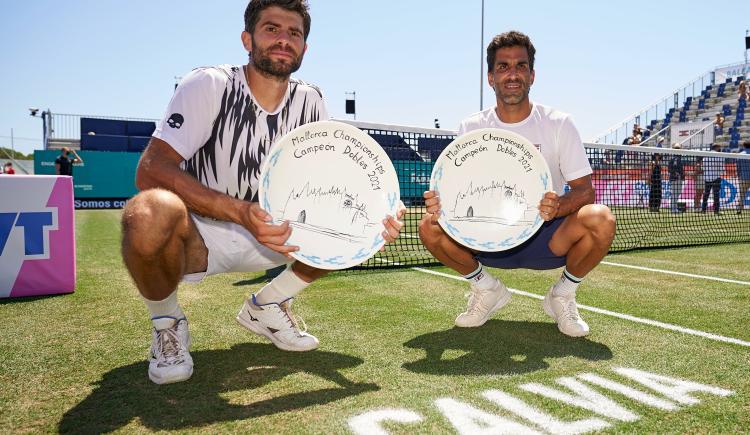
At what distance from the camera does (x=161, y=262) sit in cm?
267

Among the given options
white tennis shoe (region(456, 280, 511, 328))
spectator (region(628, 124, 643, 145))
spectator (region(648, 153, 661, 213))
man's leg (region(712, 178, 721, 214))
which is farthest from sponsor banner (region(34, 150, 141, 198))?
white tennis shoe (region(456, 280, 511, 328))

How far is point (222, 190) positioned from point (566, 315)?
2.26 m

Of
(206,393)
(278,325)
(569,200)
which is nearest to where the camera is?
(206,393)

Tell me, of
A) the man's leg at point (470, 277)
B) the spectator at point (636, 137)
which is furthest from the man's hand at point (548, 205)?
the spectator at point (636, 137)

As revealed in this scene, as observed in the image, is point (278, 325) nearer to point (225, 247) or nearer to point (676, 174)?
point (225, 247)

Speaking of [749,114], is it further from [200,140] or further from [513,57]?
[200,140]

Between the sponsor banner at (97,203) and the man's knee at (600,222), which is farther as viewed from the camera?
the sponsor banner at (97,203)

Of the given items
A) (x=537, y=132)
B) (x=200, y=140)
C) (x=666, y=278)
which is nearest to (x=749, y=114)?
(x=666, y=278)

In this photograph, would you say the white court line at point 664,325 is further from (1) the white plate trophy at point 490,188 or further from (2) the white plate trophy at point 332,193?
(2) the white plate trophy at point 332,193

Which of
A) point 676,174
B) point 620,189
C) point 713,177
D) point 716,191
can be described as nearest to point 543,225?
point 620,189

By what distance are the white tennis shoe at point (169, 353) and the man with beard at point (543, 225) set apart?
1668mm

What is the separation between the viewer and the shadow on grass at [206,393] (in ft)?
7.17

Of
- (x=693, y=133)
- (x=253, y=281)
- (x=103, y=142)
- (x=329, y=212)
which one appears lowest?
(x=253, y=281)

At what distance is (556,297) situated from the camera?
3596 mm
